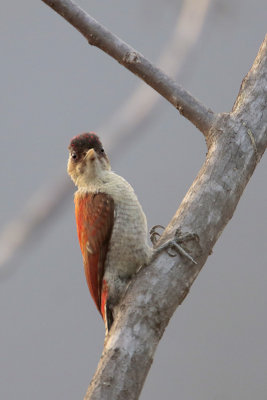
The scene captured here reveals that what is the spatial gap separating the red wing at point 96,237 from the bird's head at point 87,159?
116mm

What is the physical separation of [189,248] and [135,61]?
2.06 feet

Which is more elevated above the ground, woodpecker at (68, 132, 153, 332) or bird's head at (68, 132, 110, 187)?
bird's head at (68, 132, 110, 187)

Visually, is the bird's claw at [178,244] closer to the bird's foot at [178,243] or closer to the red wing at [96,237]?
the bird's foot at [178,243]

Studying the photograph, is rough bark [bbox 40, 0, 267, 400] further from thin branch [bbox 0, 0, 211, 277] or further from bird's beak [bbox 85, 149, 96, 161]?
bird's beak [bbox 85, 149, 96, 161]

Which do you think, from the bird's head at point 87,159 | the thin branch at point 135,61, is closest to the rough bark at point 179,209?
the thin branch at point 135,61

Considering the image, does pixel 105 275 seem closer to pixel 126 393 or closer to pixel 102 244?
pixel 102 244

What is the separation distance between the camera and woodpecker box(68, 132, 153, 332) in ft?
5.78

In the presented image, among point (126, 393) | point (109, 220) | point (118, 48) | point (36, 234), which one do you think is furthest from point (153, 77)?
point (126, 393)

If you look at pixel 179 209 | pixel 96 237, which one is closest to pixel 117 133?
pixel 179 209

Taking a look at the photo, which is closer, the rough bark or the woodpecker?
the rough bark

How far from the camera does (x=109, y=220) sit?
183 cm

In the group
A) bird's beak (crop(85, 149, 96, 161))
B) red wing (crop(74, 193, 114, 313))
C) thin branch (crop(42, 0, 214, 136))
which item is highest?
thin branch (crop(42, 0, 214, 136))

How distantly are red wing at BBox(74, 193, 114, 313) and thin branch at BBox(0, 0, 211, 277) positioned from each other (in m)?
0.25

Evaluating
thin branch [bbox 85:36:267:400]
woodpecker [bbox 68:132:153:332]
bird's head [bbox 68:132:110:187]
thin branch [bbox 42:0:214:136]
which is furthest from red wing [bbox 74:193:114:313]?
thin branch [bbox 42:0:214:136]
